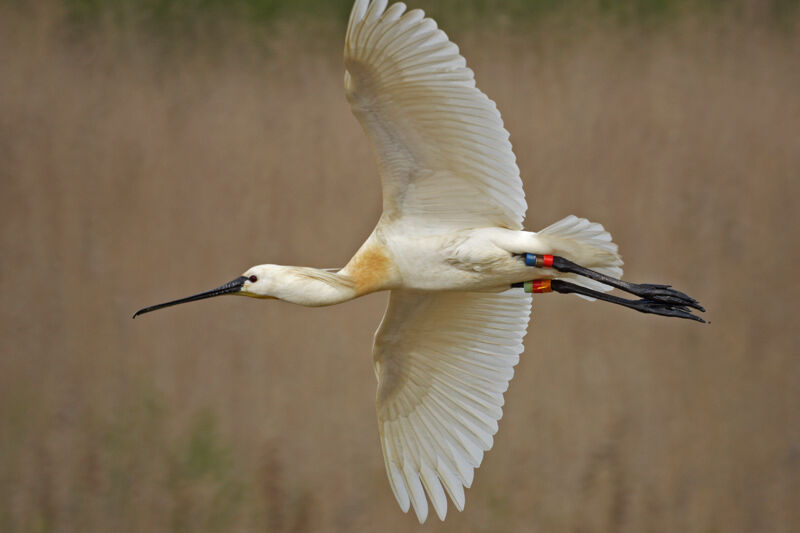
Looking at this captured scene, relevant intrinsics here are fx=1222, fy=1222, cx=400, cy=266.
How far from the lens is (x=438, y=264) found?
353 centimetres

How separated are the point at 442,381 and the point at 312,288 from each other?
70cm

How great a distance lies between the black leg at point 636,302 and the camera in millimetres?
3691

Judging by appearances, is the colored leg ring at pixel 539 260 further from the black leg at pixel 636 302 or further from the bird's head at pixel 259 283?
the bird's head at pixel 259 283

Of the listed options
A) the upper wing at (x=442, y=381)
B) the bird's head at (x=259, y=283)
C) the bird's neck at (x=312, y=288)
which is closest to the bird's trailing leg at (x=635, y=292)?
the upper wing at (x=442, y=381)

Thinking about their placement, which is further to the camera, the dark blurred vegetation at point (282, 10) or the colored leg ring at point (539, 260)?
the dark blurred vegetation at point (282, 10)

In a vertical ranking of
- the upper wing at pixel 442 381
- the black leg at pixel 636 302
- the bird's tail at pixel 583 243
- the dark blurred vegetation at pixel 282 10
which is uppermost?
the dark blurred vegetation at pixel 282 10

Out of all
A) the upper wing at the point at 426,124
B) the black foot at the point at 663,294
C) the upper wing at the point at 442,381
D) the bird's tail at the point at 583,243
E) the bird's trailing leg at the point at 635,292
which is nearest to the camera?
the upper wing at the point at 426,124

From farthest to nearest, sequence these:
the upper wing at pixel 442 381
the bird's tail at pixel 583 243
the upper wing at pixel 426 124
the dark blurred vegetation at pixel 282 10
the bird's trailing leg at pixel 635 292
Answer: the dark blurred vegetation at pixel 282 10, the upper wing at pixel 442 381, the bird's trailing leg at pixel 635 292, the bird's tail at pixel 583 243, the upper wing at pixel 426 124

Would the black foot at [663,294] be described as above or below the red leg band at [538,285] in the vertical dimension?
below

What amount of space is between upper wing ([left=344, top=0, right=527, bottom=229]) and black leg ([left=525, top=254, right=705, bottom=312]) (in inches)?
6.9

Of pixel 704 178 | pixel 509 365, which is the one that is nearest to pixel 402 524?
pixel 509 365

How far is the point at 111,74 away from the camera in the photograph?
561 centimetres

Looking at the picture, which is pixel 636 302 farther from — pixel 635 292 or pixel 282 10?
pixel 282 10

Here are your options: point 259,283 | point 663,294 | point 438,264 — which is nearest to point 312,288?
point 259,283
